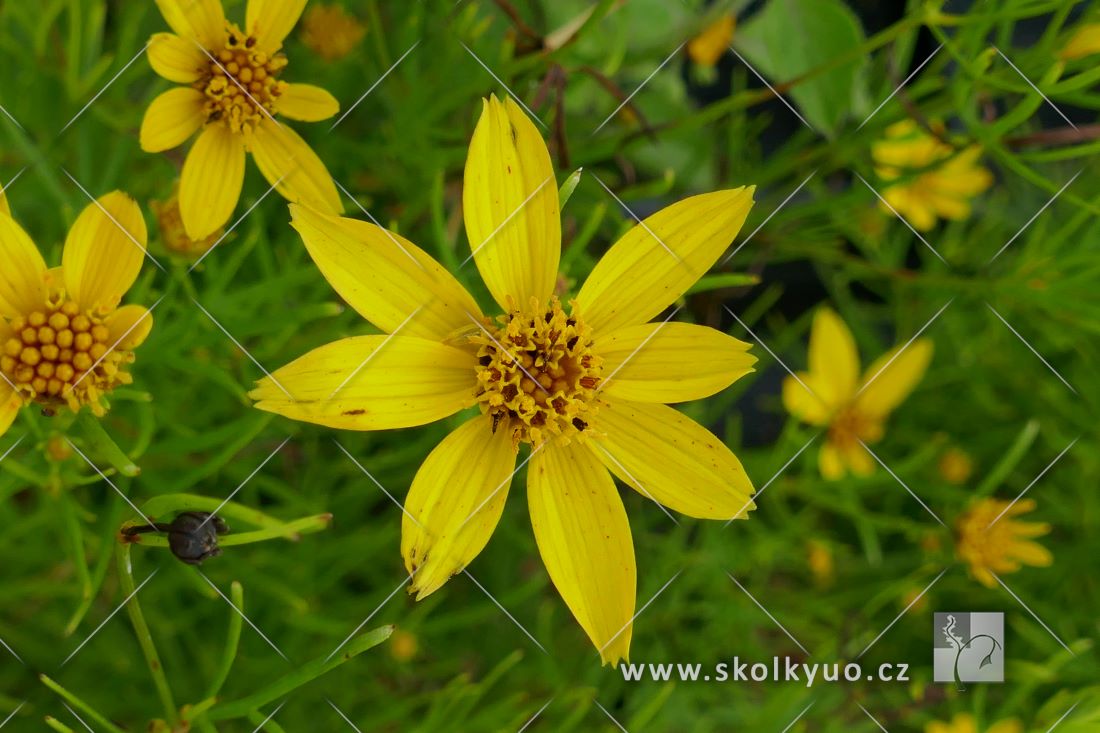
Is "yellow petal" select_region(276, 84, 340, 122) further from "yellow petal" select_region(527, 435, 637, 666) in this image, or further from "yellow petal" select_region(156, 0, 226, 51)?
"yellow petal" select_region(527, 435, 637, 666)

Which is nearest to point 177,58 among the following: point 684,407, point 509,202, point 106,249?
point 106,249

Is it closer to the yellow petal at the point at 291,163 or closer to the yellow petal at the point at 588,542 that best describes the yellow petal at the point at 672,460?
the yellow petal at the point at 588,542

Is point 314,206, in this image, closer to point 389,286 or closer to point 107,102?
point 389,286

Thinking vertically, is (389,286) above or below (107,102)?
below

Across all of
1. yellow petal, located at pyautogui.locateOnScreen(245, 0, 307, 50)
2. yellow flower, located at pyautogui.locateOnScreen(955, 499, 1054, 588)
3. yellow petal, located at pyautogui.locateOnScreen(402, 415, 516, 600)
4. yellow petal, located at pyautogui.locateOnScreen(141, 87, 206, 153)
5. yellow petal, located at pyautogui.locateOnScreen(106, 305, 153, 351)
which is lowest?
yellow petal, located at pyautogui.locateOnScreen(402, 415, 516, 600)

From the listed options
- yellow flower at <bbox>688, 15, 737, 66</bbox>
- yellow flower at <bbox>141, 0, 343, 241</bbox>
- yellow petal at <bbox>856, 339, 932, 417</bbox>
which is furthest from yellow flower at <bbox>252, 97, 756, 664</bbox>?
yellow petal at <bbox>856, 339, 932, 417</bbox>

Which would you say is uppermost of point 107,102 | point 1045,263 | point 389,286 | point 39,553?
point 1045,263

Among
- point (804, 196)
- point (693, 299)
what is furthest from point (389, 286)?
point (804, 196)
